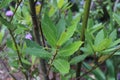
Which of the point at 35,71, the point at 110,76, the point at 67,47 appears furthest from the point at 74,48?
the point at 110,76

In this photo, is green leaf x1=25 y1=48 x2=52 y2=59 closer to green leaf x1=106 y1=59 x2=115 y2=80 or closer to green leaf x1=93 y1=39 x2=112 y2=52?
green leaf x1=93 y1=39 x2=112 y2=52

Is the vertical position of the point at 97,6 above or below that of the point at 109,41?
below

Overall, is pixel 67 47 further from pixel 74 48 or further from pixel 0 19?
pixel 0 19

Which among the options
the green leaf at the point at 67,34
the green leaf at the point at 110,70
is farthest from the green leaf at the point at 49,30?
the green leaf at the point at 110,70

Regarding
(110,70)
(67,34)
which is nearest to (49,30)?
(67,34)

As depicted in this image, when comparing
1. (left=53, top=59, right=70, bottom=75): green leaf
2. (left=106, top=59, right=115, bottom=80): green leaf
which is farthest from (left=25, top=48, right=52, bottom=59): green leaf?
(left=106, top=59, right=115, bottom=80): green leaf

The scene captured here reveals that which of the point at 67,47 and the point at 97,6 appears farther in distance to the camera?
the point at 97,6
